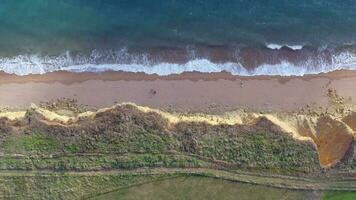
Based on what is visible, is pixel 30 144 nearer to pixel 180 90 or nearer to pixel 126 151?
pixel 126 151

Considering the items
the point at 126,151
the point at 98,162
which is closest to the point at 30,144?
the point at 98,162

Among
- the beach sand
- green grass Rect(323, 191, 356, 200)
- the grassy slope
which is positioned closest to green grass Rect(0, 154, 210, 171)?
the grassy slope

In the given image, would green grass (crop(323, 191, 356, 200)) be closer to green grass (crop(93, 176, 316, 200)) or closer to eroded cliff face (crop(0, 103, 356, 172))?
green grass (crop(93, 176, 316, 200))

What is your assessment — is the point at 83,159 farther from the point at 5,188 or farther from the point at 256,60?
the point at 256,60

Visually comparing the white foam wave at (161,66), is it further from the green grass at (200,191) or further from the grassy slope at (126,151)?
the green grass at (200,191)

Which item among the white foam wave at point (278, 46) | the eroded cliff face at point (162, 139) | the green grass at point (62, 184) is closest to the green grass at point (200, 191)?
the green grass at point (62, 184)

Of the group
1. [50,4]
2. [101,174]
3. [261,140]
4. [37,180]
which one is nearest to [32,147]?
[37,180]
